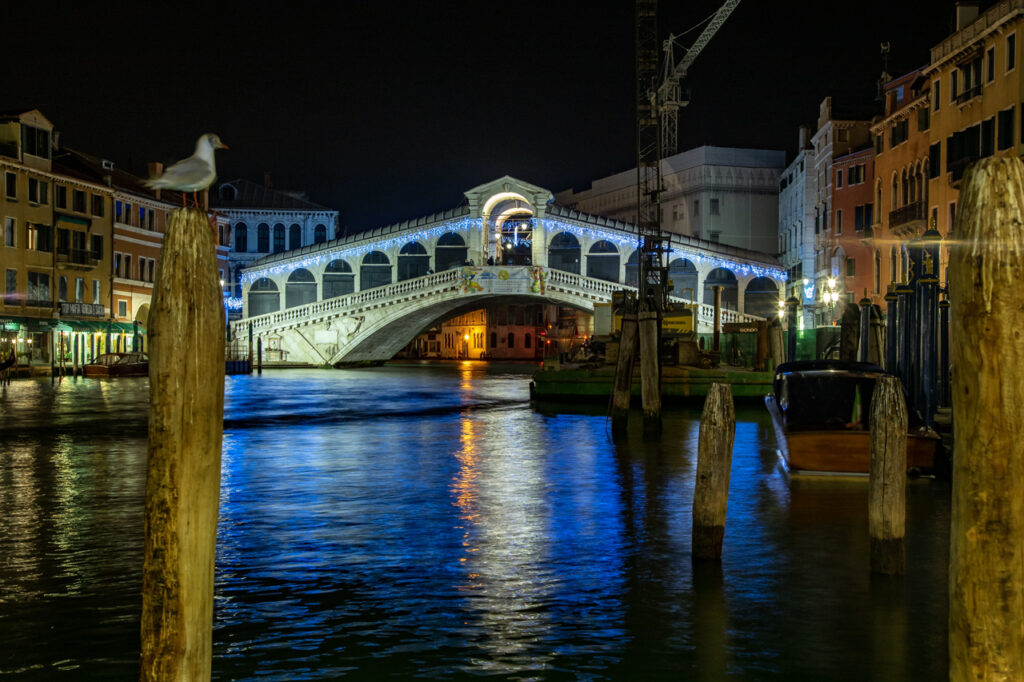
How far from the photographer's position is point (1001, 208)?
4.05m

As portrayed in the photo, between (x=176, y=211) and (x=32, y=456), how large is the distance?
1165 centimetres

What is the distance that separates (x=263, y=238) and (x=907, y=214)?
32.6m

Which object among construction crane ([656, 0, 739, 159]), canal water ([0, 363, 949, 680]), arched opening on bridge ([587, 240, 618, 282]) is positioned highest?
construction crane ([656, 0, 739, 159])

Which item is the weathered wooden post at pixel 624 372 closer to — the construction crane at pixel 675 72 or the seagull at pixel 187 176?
the seagull at pixel 187 176

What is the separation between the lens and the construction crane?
5188 centimetres

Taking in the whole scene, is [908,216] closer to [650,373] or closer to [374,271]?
[650,373]

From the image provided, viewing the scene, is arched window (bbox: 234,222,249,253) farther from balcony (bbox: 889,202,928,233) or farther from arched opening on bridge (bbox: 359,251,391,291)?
balcony (bbox: 889,202,928,233)

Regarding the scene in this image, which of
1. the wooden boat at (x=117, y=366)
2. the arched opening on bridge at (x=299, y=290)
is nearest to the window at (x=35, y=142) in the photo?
the wooden boat at (x=117, y=366)

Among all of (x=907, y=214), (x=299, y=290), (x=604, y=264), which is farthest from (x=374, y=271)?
(x=907, y=214)

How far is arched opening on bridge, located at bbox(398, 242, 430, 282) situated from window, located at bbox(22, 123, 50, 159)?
19273 mm

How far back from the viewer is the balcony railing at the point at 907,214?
94.3 feet

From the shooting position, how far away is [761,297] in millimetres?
48375

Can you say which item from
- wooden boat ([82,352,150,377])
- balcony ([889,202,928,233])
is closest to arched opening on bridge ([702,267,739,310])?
balcony ([889,202,928,233])

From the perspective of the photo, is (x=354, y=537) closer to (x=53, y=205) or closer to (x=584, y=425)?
(x=584, y=425)
